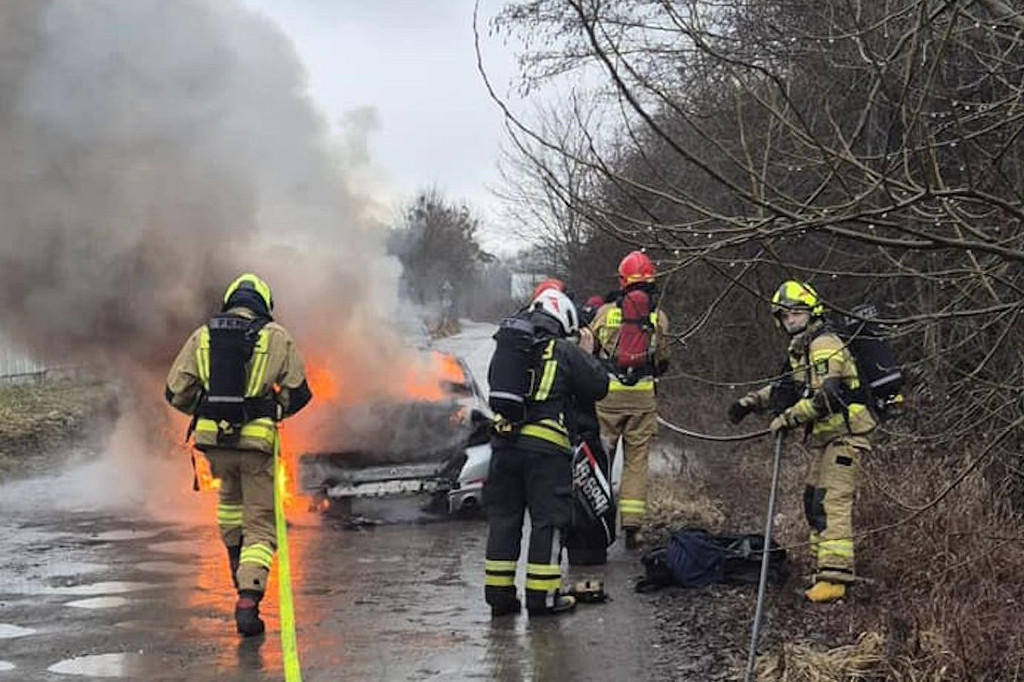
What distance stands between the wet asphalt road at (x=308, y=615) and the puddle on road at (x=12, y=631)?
1 centimetres

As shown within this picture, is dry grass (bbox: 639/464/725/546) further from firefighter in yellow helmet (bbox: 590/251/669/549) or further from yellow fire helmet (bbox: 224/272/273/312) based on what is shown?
yellow fire helmet (bbox: 224/272/273/312)

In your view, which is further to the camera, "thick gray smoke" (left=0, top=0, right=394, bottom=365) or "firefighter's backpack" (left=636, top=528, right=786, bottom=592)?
"thick gray smoke" (left=0, top=0, right=394, bottom=365)

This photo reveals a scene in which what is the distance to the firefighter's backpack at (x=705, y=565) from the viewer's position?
6902 mm

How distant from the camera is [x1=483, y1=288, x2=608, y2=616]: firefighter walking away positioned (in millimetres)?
6367

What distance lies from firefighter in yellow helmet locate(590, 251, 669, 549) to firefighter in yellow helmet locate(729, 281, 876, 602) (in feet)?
5.77

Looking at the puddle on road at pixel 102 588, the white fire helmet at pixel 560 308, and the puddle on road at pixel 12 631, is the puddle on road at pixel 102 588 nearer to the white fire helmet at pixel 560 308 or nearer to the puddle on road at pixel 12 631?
the puddle on road at pixel 12 631

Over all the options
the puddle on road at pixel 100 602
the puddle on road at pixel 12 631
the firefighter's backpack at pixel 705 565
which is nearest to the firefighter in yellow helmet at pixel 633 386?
the firefighter's backpack at pixel 705 565

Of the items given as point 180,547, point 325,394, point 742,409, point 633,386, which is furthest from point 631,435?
point 180,547

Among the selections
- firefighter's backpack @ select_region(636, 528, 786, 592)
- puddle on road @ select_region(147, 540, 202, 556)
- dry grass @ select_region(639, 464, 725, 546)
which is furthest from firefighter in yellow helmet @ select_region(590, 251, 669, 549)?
puddle on road @ select_region(147, 540, 202, 556)

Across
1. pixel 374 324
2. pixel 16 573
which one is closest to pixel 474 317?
pixel 374 324

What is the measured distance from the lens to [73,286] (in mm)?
9688

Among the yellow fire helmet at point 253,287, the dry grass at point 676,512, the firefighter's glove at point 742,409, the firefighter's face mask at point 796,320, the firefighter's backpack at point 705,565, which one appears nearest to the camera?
the firefighter's face mask at point 796,320

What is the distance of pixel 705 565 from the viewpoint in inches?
272

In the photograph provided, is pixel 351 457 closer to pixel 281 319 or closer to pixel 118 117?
pixel 281 319
